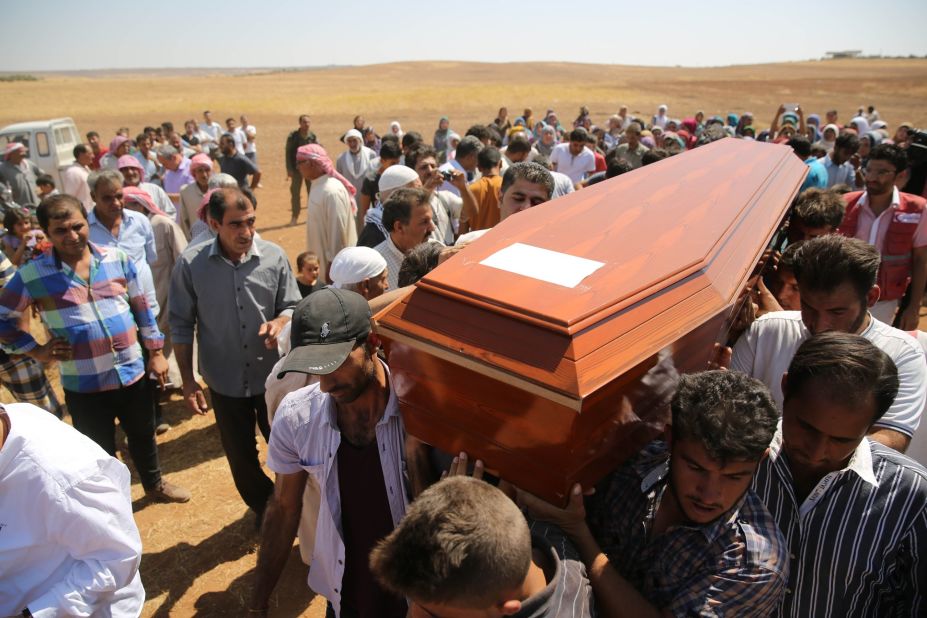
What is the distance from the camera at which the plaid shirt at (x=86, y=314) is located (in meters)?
3.12

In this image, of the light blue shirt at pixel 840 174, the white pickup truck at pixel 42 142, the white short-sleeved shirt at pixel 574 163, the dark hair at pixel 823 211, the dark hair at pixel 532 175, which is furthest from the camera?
the white pickup truck at pixel 42 142

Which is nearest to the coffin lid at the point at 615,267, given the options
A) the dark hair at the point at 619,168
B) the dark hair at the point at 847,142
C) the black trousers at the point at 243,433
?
the black trousers at the point at 243,433

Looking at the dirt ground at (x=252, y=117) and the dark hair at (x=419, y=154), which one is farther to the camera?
the dark hair at (x=419, y=154)

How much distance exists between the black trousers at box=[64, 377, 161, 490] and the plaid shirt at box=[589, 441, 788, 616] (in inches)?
121

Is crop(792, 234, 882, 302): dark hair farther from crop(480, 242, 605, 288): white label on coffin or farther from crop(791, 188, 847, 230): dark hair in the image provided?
crop(791, 188, 847, 230): dark hair

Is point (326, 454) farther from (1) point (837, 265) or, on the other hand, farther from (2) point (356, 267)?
(1) point (837, 265)

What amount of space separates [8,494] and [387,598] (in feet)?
3.97

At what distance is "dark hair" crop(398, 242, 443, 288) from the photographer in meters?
2.70

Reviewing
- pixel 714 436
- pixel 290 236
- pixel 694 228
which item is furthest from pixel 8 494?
pixel 290 236

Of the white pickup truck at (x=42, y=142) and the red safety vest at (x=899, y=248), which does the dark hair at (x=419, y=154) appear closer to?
the red safety vest at (x=899, y=248)

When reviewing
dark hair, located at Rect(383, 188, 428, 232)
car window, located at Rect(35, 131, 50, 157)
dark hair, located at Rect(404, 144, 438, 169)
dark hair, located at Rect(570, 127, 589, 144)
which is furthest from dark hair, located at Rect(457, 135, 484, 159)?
car window, located at Rect(35, 131, 50, 157)

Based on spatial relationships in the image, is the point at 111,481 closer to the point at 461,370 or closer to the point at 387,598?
the point at 387,598

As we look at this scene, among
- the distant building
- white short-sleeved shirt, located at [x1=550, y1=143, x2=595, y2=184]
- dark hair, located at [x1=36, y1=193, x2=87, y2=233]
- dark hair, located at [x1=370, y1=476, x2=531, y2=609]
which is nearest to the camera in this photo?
dark hair, located at [x1=370, y1=476, x2=531, y2=609]

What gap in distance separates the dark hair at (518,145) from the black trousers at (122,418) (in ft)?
15.4
